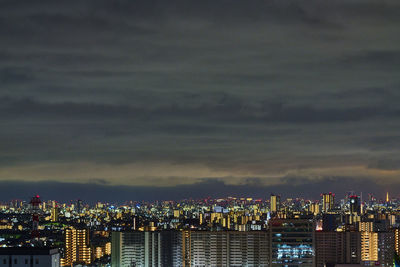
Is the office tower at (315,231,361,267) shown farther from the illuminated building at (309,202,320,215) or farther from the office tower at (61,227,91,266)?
the illuminated building at (309,202,320,215)

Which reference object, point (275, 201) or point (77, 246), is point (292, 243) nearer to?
point (77, 246)

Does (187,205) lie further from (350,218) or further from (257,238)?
(257,238)

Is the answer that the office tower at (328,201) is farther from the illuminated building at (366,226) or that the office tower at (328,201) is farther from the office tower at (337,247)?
the office tower at (337,247)

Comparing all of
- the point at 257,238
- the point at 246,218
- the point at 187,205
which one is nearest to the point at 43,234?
the point at 246,218

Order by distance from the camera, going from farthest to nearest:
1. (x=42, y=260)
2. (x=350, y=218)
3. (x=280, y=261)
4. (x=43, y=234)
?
(x=350, y=218), (x=43, y=234), (x=280, y=261), (x=42, y=260)

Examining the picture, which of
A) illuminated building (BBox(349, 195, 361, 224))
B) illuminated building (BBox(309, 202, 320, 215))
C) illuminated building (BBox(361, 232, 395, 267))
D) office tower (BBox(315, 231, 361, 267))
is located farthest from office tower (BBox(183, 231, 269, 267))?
illuminated building (BBox(309, 202, 320, 215))

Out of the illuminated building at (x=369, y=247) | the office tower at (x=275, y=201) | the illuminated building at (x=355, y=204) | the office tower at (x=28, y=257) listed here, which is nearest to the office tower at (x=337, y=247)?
the illuminated building at (x=369, y=247)
